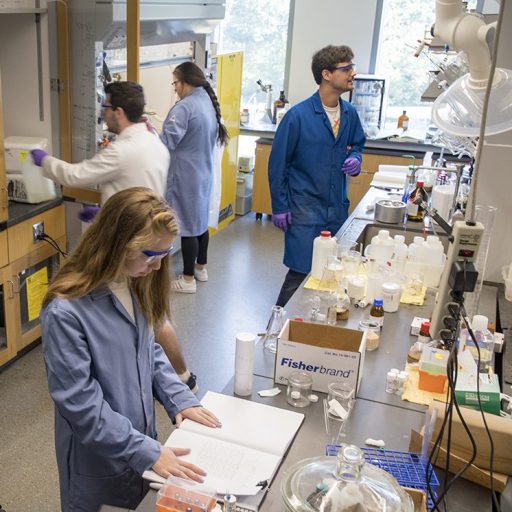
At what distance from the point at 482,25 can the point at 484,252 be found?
4.29 feet

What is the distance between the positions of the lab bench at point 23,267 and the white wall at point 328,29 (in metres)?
3.81

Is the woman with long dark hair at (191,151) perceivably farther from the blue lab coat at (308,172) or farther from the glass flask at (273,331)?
the glass flask at (273,331)

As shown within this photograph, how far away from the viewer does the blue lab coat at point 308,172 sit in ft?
12.4

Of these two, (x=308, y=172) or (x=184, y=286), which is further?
(x=184, y=286)

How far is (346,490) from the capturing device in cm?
139

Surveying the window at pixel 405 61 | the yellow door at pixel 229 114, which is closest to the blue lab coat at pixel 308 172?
the yellow door at pixel 229 114

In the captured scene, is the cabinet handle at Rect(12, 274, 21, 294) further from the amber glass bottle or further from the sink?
the amber glass bottle

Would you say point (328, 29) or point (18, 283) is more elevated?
point (328, 29)

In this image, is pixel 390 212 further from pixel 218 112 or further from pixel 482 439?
pixel 482 439

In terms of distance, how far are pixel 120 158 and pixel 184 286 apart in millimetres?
1526

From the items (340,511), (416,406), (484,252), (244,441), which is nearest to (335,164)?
(484,252)

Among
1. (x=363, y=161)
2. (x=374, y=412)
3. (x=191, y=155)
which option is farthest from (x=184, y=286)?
(x=374, y=412)

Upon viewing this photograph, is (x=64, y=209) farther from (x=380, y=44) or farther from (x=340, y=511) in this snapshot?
(x=380, y=44)

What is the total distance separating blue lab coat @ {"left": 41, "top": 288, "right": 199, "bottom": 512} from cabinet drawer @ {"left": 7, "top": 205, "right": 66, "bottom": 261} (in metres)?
1.77
